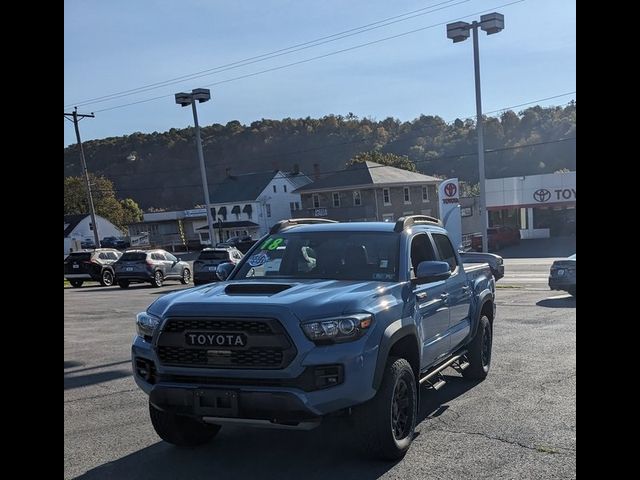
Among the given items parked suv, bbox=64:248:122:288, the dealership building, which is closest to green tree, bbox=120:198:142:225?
the dealership building

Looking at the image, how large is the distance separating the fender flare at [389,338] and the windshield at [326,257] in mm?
551

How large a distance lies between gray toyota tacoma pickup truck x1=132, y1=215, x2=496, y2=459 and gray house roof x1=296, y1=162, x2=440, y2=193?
52.5m

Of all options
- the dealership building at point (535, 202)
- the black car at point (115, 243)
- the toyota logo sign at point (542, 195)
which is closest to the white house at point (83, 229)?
the black car at point (115, 243)

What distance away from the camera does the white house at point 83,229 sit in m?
79.9

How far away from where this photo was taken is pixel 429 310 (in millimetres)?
5883

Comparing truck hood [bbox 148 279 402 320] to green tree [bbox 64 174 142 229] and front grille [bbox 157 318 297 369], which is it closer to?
front grille [bbox 157 318 297 369]

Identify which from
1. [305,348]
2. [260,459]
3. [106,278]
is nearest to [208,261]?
[106,278]

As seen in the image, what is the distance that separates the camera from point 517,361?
859 cm

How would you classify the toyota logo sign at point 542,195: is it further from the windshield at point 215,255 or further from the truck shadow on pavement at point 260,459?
the truck shadow on pavement at point 260,459

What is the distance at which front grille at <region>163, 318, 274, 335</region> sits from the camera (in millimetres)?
4582

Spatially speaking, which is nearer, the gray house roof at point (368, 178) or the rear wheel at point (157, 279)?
the rear wheel at point (157, 279)
